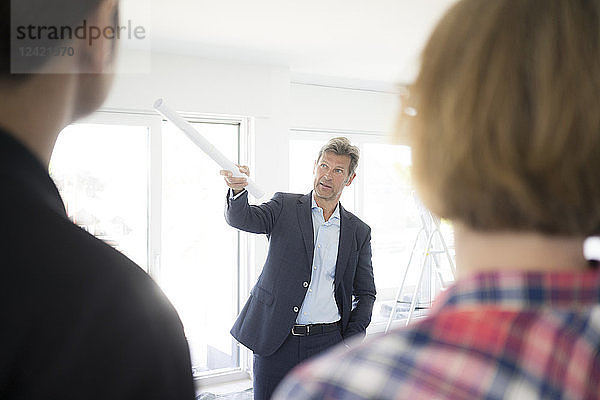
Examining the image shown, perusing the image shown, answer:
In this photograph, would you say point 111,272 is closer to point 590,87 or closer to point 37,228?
point 37,228

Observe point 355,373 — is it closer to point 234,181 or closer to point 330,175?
point 234,181

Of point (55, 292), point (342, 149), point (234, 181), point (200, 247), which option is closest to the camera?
point (55, 292)

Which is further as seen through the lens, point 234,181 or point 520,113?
point 234,181

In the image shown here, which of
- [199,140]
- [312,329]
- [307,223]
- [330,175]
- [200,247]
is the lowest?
[312,329]

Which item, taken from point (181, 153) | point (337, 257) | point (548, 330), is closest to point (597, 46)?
point (548, 330)

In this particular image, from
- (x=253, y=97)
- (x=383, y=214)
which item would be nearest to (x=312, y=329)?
(x=253, y=97)

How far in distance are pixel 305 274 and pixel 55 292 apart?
2.21m

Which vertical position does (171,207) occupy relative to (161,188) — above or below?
below

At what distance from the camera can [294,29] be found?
3.48m

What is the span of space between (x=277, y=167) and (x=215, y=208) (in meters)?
0.62

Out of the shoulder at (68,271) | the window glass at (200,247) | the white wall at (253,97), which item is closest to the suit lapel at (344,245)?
the white wall at (253,97)

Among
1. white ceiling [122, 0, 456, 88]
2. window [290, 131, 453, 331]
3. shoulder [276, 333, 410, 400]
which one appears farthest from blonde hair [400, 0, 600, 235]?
window [290, 131, 453, 331]

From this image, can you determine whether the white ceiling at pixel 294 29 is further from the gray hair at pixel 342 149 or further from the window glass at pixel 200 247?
the gray hair at pixel 342 149

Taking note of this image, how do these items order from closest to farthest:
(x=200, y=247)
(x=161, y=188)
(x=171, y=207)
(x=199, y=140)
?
(x=199, y=140) < (x=161, y=188) < (x=171, y=207) < (x=200, y=247)
